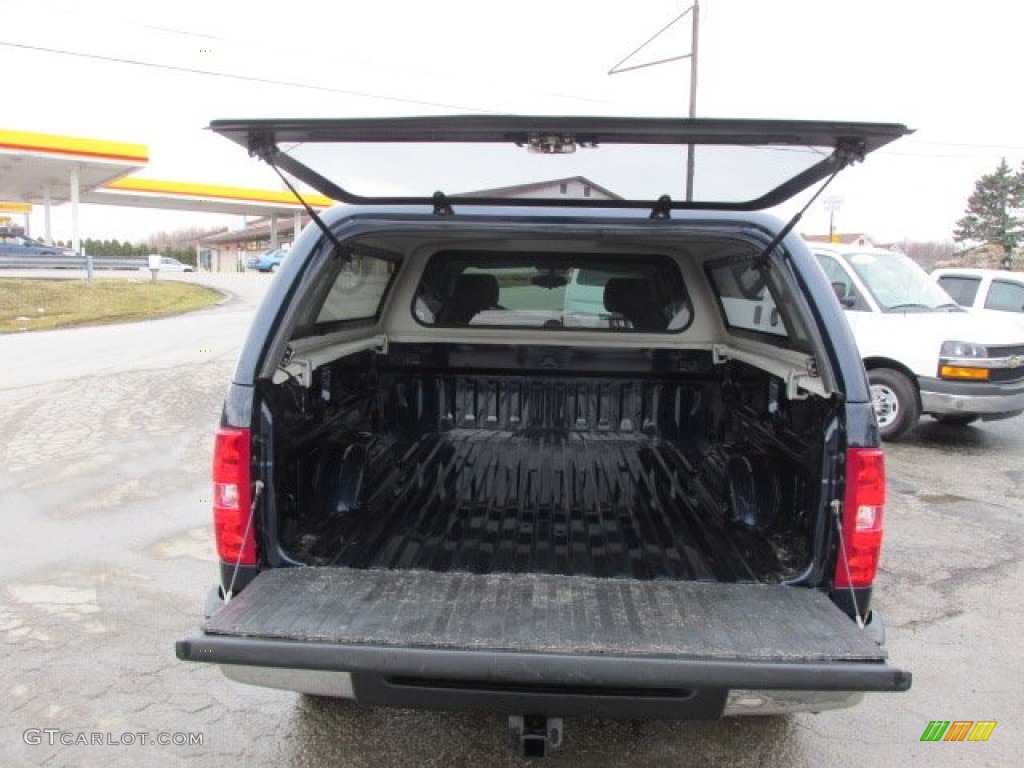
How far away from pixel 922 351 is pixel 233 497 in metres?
7.12

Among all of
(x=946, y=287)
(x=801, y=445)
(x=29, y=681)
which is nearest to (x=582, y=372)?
(x=801, y=445)

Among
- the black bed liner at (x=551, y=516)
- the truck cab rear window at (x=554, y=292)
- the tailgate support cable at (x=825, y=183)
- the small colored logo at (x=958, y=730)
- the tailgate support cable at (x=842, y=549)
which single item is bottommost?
the small colored logo at (x=958, y=730)

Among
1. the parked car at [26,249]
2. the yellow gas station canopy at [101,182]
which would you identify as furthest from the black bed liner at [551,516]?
the parked car at [26,249]

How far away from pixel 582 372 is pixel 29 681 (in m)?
2.98

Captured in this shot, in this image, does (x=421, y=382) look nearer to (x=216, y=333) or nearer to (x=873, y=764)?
(x=873, y=764)

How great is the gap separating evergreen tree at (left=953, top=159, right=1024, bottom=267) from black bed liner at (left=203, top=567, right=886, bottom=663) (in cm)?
5662

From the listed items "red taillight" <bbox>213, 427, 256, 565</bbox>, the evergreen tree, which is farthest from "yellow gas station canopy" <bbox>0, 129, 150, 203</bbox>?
the evergreen tree

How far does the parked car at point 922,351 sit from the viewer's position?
7.27m

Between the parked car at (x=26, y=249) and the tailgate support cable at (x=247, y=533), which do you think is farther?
the parked car at (x=26, y=249)

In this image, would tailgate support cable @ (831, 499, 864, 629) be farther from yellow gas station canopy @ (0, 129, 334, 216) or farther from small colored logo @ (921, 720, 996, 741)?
yellow gas station canopy @ (0, 129, 334, 216)

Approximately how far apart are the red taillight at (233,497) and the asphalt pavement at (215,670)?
0.82m

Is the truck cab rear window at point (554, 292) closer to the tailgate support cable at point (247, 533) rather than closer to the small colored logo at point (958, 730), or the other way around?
the tailgate support cable at point (247, 533)

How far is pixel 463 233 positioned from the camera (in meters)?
2.72

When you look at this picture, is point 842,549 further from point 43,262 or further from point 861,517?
point 43,262
